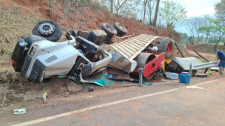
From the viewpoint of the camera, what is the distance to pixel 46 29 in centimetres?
589

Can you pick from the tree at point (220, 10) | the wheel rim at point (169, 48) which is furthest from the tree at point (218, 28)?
the wheel rim at point (169, 48)

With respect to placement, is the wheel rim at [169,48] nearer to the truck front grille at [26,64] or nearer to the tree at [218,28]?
the truck front grille at [26,64]

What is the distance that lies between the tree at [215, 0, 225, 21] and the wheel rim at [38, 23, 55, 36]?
1718 inches

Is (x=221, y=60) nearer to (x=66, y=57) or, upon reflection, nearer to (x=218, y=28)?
(x=66, y=57)

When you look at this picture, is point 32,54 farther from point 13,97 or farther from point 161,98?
→ point 161,98

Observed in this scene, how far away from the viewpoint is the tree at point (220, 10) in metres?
39.7

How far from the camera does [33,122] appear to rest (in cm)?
324

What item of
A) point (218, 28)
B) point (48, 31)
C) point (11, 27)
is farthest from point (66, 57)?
point (218, 28)

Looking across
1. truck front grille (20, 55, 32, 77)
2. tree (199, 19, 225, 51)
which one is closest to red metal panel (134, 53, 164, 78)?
truck front grille (20, 55, 32, 77)

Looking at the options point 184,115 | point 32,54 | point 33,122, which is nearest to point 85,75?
point 32,54

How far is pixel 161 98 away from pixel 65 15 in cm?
896

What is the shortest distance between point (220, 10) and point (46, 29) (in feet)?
147

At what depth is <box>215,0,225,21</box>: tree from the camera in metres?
39.7

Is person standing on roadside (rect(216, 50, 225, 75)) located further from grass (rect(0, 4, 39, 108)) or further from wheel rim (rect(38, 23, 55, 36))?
grass (rect(0, 4, 39, 108))
